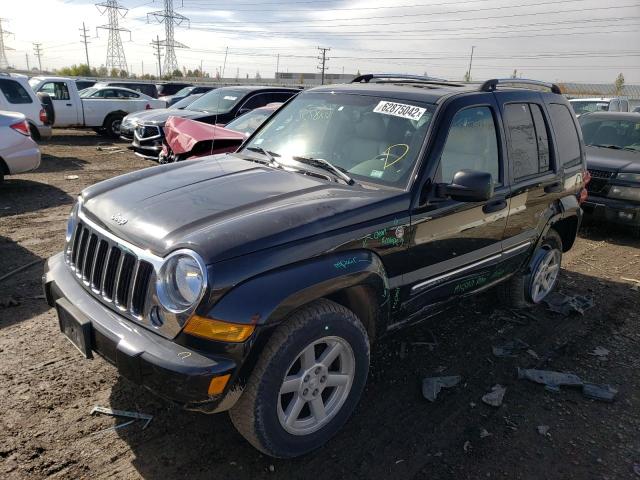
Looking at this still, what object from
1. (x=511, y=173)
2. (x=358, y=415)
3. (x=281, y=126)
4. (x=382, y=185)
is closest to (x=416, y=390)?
(x=358, y=415)

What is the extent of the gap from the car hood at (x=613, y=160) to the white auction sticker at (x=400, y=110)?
17.2 feet

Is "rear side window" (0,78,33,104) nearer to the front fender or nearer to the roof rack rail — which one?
the roof rack rail

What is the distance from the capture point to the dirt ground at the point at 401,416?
2.66 m

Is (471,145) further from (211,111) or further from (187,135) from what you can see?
(211,111)

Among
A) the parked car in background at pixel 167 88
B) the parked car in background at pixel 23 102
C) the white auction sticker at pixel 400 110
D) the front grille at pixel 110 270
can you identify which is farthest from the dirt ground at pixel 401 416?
the parked car in background at pixel 167 88

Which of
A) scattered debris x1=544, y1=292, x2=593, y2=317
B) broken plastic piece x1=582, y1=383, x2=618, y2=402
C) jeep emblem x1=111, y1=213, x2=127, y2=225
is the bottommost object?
scattered debris x1=544, y1=292, x2=593, y2=317

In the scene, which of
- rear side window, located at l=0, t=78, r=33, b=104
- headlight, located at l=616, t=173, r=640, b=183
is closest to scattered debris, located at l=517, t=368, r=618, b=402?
headlight, located at l=616, t=173, r=640, b=183

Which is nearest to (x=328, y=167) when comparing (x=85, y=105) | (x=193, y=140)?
(x=193, y=140)

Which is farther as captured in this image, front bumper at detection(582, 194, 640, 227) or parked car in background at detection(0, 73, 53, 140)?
parked car in background at detection(0, 73, 53, 140)

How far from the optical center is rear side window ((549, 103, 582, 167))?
4.47 metres

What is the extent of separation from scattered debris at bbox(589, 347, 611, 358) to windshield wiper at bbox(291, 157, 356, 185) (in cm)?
256

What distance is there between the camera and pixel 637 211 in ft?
22.8

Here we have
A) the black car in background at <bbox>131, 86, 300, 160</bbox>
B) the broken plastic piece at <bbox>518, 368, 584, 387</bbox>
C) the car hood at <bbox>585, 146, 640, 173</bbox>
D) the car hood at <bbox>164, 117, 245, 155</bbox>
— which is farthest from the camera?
the black car in background at <bbox>131, 86, 300, 160</bbox>

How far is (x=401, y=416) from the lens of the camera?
312cm
